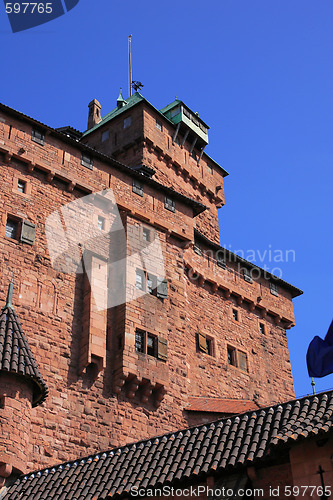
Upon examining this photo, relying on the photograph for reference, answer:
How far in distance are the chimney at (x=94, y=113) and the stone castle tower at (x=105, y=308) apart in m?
11.3

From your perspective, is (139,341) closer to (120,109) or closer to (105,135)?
(105,135)

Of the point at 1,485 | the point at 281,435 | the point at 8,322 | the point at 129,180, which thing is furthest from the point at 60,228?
the point at 281,435

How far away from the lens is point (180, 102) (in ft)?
145

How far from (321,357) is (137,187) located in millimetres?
11649

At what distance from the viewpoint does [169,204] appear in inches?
1215

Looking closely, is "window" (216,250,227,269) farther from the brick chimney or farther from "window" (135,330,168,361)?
the brick chimney

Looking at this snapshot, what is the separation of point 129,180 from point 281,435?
16.3 m

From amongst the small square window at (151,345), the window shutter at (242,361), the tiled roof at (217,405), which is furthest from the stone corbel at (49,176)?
the window shutter at (242,361)

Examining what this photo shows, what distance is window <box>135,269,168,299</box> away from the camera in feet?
90.2

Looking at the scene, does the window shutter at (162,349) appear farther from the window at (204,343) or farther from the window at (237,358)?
the window at (237,358)

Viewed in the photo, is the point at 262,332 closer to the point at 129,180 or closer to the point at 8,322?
the point at 129,180

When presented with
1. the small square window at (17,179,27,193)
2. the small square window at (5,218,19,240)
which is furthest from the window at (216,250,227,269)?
the small square window at (5,218,19,240)

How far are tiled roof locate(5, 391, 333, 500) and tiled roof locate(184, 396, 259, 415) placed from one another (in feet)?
32.3

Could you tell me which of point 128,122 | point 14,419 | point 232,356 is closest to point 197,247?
point 232,356
